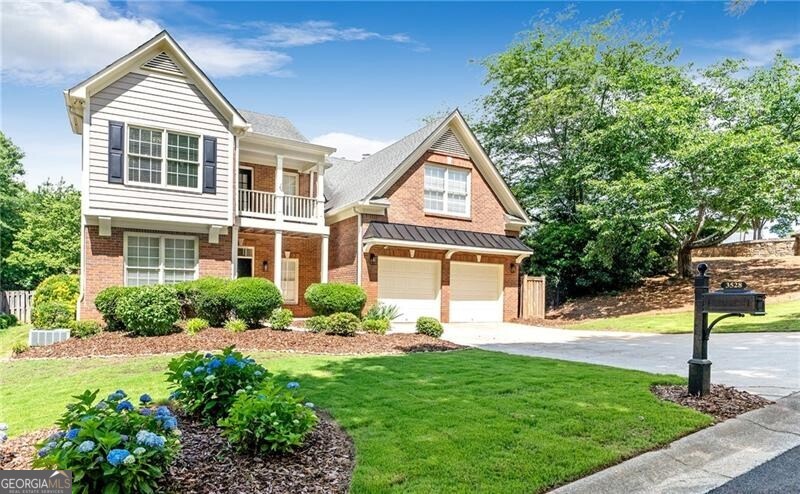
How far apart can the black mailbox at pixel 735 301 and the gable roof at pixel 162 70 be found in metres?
13.8

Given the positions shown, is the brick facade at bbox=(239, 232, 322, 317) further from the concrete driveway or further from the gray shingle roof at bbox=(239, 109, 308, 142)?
the concrete driveway

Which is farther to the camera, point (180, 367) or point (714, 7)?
point (714, 7)

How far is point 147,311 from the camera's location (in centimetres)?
1191

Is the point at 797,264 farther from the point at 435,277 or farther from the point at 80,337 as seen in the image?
the point at 80,337

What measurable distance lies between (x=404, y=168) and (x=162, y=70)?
8.30 meters

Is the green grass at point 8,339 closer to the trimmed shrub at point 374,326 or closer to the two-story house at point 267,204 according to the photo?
the two-story house at point 267,204

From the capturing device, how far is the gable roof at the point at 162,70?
1321 cm

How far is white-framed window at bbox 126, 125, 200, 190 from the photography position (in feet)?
45.8

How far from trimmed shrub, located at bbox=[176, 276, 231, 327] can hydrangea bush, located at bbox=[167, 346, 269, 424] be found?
8763mm

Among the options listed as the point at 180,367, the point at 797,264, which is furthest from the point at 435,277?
the point at 797,264

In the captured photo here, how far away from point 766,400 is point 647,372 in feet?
6.33

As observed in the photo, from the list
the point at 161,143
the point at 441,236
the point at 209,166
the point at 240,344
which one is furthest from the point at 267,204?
the point at 240,344

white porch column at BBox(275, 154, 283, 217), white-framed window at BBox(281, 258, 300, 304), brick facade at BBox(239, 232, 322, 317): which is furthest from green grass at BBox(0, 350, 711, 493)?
white-framed window at BBox(281, 258, 300, 304)

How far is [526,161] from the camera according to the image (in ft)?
86.6
